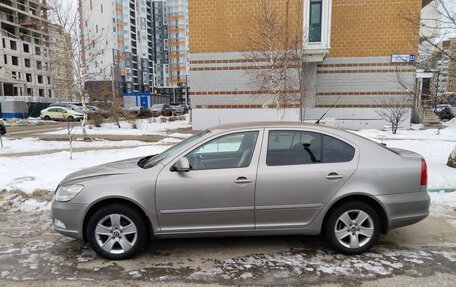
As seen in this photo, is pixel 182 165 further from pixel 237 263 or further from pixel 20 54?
pixel 20 54

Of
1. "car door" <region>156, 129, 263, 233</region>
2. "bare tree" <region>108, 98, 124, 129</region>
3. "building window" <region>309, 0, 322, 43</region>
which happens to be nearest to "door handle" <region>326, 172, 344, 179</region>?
"car door" <region>156, 129, 263, 233</region>

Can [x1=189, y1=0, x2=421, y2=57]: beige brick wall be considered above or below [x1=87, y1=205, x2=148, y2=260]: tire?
above

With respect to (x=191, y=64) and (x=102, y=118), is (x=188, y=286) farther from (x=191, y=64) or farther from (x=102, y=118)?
(x=102, y=118)

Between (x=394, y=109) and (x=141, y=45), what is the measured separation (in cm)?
9422

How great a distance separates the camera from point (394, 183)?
404 cm

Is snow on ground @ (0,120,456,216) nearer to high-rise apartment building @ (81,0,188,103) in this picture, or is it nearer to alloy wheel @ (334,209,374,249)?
alloy wheel @ (334,209,374,249)

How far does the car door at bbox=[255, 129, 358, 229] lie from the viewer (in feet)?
13.1

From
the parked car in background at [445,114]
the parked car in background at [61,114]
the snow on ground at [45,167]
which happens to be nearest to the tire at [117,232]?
the snow on ground at [45,167]

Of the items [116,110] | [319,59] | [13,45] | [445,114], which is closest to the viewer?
[116,110]

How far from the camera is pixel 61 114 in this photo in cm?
3250

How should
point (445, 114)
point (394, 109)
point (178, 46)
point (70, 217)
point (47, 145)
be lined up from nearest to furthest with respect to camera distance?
point (70, 217), point (47, 145), point (394, 109), point (445, 114), point (178, 46)

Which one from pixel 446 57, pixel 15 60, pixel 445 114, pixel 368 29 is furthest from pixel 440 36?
pixel 15 60

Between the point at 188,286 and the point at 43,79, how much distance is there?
80.5 meters

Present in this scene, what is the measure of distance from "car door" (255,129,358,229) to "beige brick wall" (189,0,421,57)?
17.4 m
